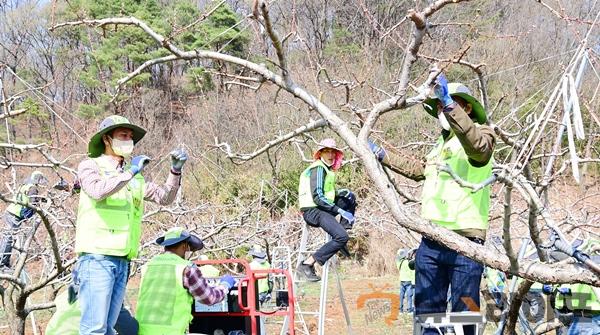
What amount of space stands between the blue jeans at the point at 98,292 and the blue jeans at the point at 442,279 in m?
1.73

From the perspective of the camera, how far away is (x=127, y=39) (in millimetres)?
16234

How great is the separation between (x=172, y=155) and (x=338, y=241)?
2388 millimetres

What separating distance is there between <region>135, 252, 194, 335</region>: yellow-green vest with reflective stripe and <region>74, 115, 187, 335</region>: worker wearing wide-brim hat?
0.29 meters

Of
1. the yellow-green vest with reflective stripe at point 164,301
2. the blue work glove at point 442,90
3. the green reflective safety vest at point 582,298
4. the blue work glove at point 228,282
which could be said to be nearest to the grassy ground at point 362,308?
the blue work glove at point 228,282

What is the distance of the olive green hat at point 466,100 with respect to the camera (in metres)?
3.69

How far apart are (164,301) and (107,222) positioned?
2.19 feet

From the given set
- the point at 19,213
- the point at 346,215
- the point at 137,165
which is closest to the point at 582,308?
the point at 346,215

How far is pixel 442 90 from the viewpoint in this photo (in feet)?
10.1

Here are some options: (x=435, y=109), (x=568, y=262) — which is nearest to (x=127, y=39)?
(x=435, y=109)

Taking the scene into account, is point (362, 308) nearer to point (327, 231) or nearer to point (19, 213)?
point (327, 231)

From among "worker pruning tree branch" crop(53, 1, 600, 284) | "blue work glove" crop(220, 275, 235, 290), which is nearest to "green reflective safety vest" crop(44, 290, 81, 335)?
"blue work glove" crop(220, 275, 235, 290)

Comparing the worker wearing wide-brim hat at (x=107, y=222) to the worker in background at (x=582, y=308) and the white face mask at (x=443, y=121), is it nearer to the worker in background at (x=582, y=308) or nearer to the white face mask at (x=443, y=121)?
the white face mask at (x=443, y=121)

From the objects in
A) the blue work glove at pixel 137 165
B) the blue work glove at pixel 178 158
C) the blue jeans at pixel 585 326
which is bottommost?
the blue jeans at pixel 585 326

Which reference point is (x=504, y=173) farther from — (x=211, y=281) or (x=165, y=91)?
(x=165, y=91)
